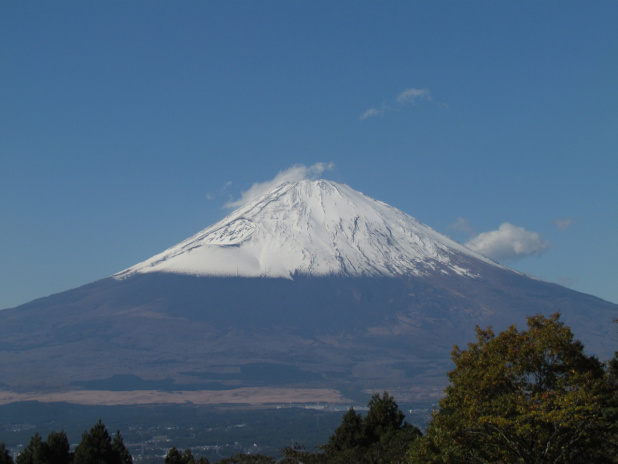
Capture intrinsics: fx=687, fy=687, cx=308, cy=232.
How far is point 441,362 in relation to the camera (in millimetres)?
168500

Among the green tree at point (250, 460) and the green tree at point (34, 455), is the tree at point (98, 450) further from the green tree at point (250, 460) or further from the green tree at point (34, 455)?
the green tree at point (250, 460)

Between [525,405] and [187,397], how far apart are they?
426 ft

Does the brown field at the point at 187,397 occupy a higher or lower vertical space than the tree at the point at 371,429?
lower

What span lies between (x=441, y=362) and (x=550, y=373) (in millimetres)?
154003

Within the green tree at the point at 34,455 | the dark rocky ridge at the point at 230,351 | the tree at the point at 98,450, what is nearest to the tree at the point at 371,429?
the tree at the point at 98,450

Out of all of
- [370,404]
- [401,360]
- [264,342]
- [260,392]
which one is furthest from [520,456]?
[264,342]

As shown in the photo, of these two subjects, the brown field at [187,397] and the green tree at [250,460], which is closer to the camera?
the green tree at [250,460]

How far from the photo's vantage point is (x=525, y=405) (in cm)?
1648

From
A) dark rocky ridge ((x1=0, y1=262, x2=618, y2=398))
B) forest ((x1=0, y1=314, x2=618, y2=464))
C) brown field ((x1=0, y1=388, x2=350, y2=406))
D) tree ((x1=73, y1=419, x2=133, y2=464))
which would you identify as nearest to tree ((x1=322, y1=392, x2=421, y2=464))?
forest ((x1=0, y1=314, x2=618, y2=464))

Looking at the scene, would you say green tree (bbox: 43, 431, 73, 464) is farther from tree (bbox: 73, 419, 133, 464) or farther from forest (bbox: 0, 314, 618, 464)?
forest (bbox: 0, 314, 618, 464)

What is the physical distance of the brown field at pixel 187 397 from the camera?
128500 millimetres

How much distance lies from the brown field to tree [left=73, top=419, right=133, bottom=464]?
10214 cm

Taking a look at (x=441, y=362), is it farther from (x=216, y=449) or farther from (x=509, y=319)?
(x=216, y=449)

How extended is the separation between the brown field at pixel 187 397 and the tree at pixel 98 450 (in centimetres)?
10214
